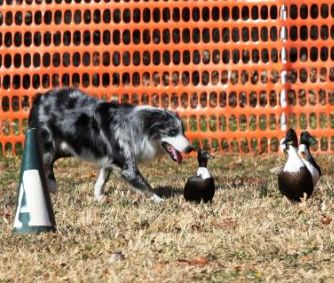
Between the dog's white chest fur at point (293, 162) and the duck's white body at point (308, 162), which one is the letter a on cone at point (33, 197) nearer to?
the dog's white chest fur at point (293, 162)

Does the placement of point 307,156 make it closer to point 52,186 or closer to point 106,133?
point 106,133

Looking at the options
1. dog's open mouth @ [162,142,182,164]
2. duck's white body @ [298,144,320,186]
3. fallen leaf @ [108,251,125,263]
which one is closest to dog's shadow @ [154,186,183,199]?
dog's open mouth @ [162,142,182,164]

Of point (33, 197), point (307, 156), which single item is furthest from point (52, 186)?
point (33, 197)

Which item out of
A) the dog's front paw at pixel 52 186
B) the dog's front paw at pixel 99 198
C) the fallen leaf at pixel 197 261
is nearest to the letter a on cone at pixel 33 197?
the fallen leaf at pixel 197 261

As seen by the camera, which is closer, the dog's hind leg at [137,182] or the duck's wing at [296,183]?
the duck's wing at [296,183]

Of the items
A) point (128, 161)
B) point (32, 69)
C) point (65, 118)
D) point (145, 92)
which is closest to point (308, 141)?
point (128, 161)

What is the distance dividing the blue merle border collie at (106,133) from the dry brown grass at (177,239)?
0.82ft

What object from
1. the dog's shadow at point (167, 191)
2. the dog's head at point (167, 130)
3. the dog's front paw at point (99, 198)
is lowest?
the dog's shadow at point (167, 191)

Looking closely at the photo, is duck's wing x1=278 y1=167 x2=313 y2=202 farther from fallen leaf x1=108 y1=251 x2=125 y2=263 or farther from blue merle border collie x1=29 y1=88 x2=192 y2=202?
fallen leaf x1=108 y1=251 x2=125 y2=263

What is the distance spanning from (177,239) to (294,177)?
1.62 meters

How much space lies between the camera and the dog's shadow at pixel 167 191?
29.0 feet

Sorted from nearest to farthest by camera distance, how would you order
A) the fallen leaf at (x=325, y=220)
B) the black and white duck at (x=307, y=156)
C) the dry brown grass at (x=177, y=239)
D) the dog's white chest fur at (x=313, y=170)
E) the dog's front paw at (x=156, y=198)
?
1. the dry brown grass at (x=177, y=239)
2. the fallen leaf at (x=325, y=220)
3. the dog's white chest fur at (x=313, y=170)
4. the black and white duck at (x=307, y=156)
5. the dog's front paw at (x=156, y=198)

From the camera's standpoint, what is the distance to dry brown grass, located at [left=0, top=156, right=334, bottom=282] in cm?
558

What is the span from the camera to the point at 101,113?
29.0 ft
